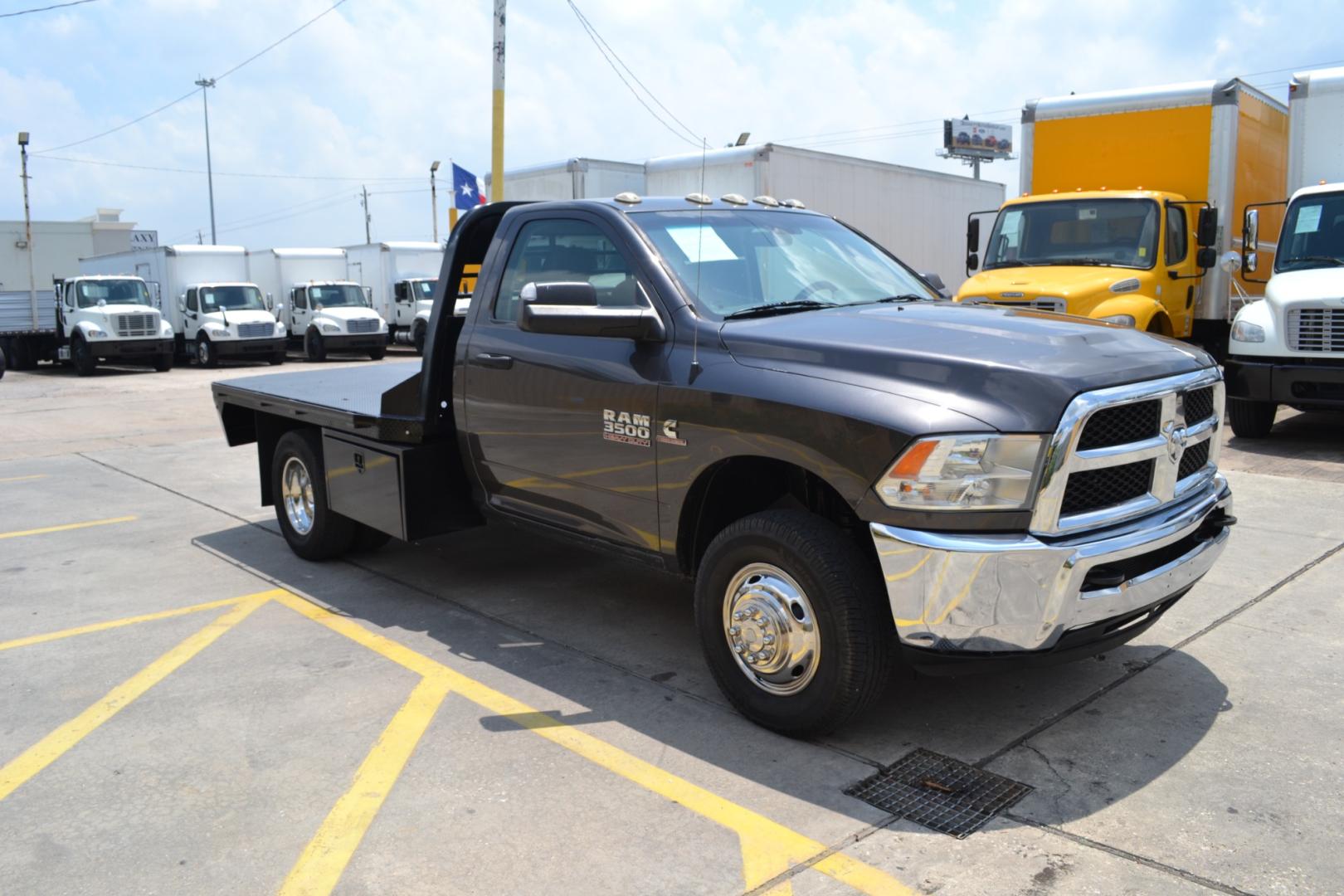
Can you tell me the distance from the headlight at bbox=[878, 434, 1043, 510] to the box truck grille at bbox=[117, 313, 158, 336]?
2547cm

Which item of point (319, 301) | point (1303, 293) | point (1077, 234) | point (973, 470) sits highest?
point (1077, 234)

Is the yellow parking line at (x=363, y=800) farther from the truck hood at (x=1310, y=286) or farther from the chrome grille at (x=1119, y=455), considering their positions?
the truck hood at (x=1310, y=286)

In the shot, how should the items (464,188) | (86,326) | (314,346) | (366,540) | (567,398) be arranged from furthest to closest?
(314,346), (86,326), (464,188), (366,540), (567,398)

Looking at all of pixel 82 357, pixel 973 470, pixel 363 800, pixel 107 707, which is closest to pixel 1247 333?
pixel 973 470

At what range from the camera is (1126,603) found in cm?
361

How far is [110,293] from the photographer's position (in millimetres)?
25969

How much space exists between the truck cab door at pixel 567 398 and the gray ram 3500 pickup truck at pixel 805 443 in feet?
0.04

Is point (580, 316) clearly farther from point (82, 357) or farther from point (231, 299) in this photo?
point (231, 299)

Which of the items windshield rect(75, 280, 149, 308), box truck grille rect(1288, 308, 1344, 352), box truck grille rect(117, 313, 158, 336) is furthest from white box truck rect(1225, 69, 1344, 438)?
windshield rect(75, 280, 149, 308)

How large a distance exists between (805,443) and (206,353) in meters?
26.0

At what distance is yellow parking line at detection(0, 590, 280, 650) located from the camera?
5.34 meters

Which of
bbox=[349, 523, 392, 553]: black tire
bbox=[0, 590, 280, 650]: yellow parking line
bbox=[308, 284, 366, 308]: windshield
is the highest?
bbox=[308, 284, 366, 308]: windshield

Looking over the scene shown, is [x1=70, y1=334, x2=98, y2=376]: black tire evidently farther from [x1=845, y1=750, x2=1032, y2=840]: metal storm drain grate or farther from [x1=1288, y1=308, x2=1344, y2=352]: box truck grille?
[x1=845, y1=750, x2=1032, y2=840]: metal storm drain grate

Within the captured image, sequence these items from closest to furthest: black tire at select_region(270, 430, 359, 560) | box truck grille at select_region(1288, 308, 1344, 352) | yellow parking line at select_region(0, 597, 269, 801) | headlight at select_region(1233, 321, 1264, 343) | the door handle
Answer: yellow parking line at select_region(0, 597, 269, 801) → the door handle → black tire at select_region(270, 430, 359, 560) → box truck grille at select_region(1288, 308, 1344, 352) → headlight at select_region(1233, 321, 1264, 343)
